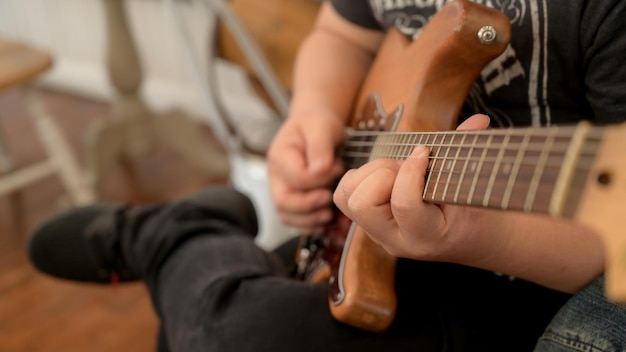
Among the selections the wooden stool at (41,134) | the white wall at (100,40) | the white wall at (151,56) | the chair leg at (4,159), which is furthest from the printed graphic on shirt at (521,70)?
the chair leg at (4,159)

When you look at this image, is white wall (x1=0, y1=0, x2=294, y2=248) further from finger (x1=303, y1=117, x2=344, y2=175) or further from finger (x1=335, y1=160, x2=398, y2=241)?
finger (x1=335, y1=160, x2=398, y2=241)

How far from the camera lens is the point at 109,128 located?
5.43ft

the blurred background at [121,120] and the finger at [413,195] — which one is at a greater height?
the finger at [413,195]

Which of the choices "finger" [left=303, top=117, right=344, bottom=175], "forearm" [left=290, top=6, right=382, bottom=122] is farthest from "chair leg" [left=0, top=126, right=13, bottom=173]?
"finger" [left=303, top=117, right=344, bottom=175]

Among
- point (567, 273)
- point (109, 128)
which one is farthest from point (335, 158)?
point (109, 128)

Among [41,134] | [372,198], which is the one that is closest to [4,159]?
[41,134]

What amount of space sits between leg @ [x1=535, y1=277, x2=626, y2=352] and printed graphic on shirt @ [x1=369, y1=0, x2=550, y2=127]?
0.17 meters

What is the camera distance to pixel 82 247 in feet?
2.79

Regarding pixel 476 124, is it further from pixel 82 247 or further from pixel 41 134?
pixel 41 134

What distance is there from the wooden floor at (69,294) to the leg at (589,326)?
2.86 ft

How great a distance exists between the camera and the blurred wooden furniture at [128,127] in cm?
163

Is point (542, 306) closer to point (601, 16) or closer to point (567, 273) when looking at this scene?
point (567, 273)

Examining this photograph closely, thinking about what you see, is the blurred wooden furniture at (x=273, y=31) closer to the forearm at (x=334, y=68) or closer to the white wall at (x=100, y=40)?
the forearm at (x=334, y=68)

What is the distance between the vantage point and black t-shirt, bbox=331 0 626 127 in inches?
19.7
